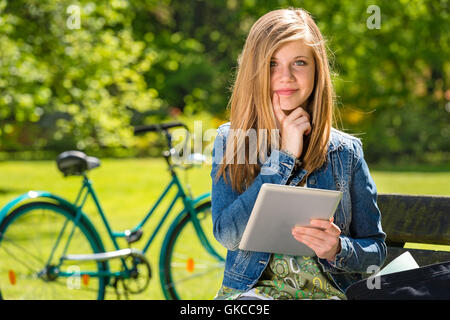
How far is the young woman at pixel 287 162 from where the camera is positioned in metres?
2.01

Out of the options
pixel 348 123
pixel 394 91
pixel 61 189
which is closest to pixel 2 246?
pixel 61 189

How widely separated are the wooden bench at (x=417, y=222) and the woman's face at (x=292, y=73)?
70cm

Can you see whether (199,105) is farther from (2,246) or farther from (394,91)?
(2,246)

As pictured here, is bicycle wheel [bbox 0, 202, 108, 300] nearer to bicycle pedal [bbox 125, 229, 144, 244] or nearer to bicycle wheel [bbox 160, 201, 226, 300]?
bicycle pedal [bbox 125, 229, 144, 244]

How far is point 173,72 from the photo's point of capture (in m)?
24.6

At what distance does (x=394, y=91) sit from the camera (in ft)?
65.9

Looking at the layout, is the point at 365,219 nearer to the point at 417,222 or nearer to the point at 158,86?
the point at 417,222

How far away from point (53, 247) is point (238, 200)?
2.34 meters
